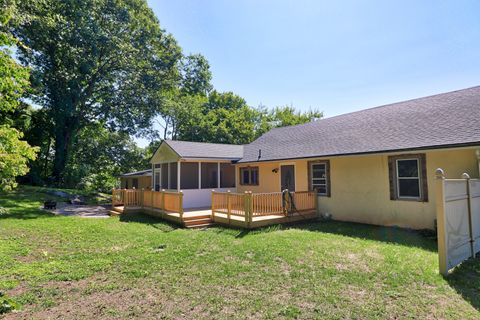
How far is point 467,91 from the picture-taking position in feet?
34.3

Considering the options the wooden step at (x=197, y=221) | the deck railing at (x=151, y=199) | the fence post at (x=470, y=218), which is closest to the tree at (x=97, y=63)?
the deck railing at (x=151, y=199)

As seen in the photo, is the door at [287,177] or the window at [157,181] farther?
the window at [157,181]

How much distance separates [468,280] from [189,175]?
12.0 meters

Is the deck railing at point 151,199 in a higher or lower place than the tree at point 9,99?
lower

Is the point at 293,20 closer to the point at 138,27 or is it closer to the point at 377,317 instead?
the point at 377,317

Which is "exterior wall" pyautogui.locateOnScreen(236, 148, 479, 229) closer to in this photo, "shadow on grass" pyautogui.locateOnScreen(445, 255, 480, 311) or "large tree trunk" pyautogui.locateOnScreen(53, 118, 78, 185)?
"shadow on grass" pyautogui.locateOnScreen(445, 255, 480, 311)

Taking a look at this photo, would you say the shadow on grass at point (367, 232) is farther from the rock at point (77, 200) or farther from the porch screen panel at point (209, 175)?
the rock at point (77, 200)

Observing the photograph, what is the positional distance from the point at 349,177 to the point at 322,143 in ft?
7.33

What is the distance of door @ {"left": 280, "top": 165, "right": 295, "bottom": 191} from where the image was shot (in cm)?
1273

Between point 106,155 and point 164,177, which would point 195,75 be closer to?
point 106,155

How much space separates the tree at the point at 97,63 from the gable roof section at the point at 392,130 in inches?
531

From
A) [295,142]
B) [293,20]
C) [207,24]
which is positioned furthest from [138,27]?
[295,142]

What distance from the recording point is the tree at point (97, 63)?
18.8 metres

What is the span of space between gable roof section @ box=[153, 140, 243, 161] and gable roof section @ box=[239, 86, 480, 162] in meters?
1.04
